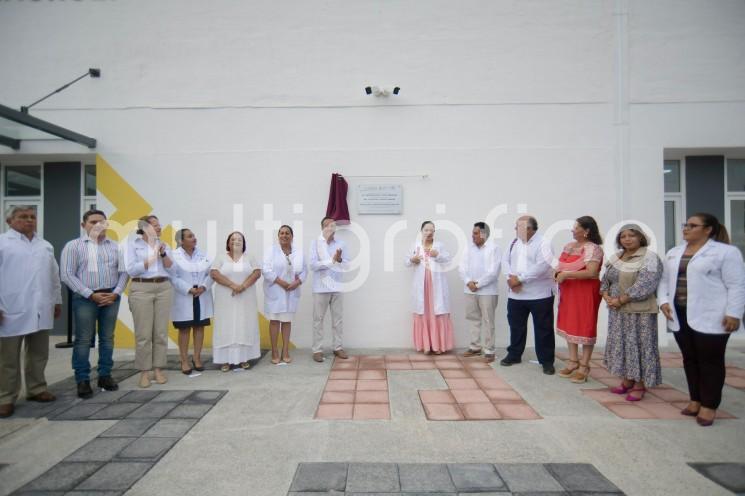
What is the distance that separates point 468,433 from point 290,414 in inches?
55.8

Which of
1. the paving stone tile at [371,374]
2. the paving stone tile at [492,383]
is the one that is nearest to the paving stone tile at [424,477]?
the paving stone tile at [492,383]

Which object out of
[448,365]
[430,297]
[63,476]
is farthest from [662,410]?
[63,476]

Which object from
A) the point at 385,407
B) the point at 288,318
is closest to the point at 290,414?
the point at 385,407

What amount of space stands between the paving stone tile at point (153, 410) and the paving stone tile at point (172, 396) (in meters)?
0.07

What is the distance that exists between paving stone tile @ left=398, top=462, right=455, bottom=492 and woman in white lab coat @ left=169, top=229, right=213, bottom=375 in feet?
9.77

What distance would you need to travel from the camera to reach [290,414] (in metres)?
3.33

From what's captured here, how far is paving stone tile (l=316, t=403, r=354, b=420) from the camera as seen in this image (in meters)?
3.25

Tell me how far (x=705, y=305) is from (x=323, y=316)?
3758 millimetres

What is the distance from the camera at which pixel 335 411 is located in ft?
A: 11.1

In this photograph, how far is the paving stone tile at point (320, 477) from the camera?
229cm

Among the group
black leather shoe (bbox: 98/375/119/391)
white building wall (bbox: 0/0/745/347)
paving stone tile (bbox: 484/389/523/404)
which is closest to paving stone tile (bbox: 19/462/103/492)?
black leather shoe (bbox: 98/375/119/391)

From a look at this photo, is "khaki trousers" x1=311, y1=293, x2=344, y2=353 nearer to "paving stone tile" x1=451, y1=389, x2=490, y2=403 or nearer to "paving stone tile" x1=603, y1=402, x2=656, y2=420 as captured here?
"paving stone tile" x1=451, y1=389, x2=490, y2=403

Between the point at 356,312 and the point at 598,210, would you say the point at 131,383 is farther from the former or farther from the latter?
the point at 598,210

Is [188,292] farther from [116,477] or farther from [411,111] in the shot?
[411,111]
